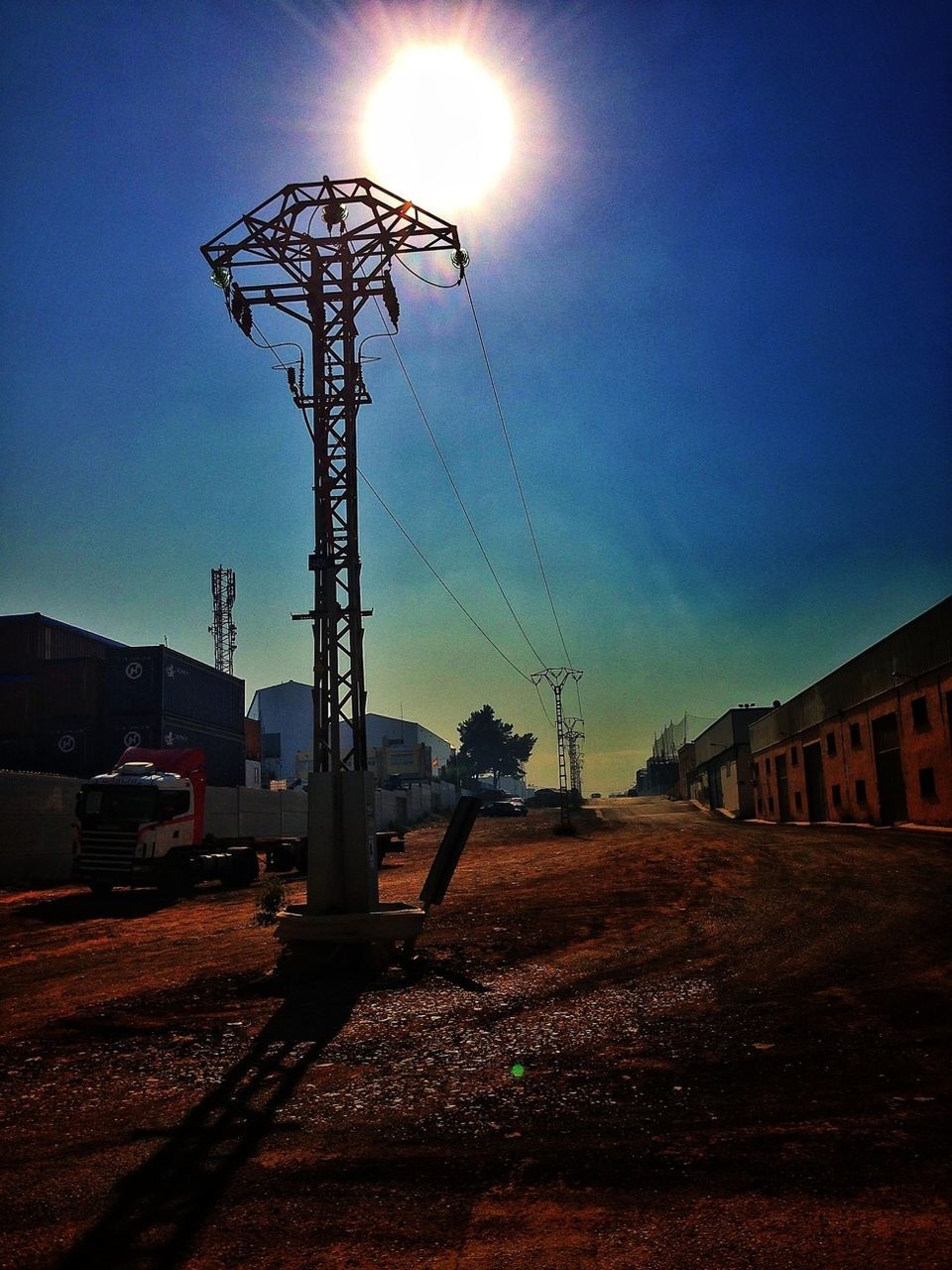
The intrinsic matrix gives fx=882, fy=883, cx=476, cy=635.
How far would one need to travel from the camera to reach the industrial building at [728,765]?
6231cm

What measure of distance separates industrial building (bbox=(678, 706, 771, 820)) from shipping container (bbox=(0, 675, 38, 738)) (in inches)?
1758

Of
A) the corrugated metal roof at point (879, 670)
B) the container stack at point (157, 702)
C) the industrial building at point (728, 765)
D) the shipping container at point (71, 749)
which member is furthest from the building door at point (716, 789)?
the shipping container at point (71, 749)

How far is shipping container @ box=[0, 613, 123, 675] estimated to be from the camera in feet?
146

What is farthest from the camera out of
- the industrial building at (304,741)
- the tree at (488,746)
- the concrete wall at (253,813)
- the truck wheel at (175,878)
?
the tree at (488,746)

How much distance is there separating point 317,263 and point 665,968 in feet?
36.3

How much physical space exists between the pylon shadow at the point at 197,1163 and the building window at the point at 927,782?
25618mm

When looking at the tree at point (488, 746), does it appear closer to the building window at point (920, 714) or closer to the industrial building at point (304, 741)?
the industrial building at point (304, 741)

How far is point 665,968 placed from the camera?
10078mm

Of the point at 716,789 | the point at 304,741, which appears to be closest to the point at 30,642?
the point at 716,789

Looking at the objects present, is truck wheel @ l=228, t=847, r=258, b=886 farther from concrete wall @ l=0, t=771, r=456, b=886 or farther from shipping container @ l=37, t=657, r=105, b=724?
shipping container @ l=37, t=657, r=105, b=724

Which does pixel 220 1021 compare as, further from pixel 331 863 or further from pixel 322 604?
pixel 322 604

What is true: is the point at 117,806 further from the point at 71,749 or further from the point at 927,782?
the point at 71,749

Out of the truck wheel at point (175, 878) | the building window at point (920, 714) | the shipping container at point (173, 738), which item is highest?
the shipping container at point (173, 738)

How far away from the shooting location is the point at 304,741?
127812 millimetres
